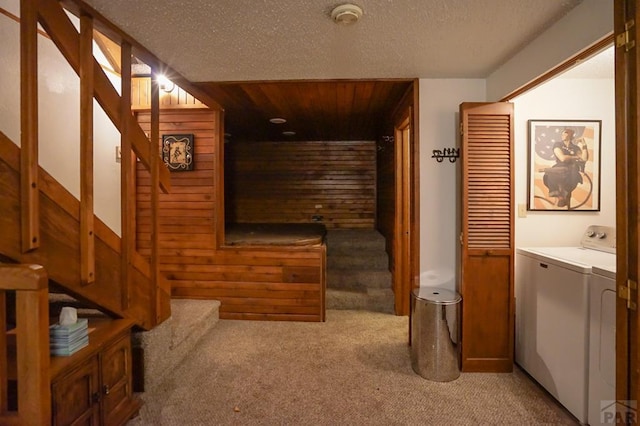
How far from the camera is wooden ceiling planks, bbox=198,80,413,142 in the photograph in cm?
278

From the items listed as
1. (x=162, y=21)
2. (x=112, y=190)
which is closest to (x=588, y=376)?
(x=162, y=21)

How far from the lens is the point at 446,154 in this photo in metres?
2.54

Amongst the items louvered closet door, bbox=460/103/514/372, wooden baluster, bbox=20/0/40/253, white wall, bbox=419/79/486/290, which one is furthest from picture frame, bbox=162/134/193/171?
louvered closet door, bbox=460/103/514/372

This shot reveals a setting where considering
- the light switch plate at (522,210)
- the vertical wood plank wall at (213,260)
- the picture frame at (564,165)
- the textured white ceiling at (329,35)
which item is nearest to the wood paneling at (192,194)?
the vertical wood plank wall at (213,260)

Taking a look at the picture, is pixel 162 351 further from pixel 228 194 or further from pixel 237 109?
pixel 228 194

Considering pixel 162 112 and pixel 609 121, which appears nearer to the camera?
pixel 609 121

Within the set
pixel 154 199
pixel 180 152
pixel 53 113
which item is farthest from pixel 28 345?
pixel 180 152

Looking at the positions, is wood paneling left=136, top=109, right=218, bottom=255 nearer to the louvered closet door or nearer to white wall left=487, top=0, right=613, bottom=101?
the louvered closet door

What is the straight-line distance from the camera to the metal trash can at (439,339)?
2281 millimetres

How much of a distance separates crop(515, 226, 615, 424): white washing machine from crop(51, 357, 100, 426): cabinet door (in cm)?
257

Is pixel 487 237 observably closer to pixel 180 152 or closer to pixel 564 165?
pixel 564 165

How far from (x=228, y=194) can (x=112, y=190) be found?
276 cm

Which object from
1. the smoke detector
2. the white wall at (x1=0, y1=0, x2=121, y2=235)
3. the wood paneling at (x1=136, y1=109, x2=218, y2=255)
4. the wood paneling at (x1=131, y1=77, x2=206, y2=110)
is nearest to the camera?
the smoke detector

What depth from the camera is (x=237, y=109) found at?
11.8 feet
